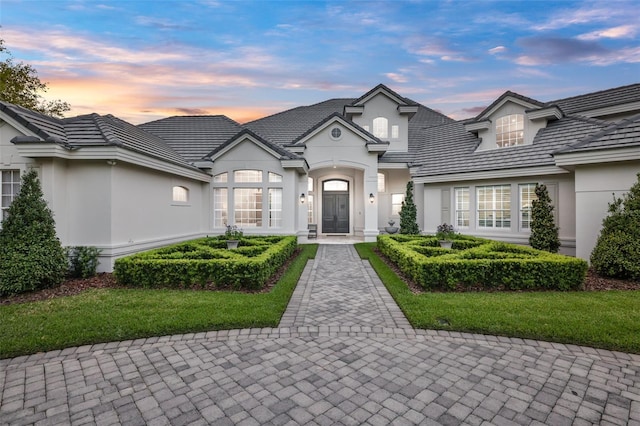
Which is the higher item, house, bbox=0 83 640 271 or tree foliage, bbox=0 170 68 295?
house, bbox=0 83 640 271

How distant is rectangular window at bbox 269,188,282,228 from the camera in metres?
14.0

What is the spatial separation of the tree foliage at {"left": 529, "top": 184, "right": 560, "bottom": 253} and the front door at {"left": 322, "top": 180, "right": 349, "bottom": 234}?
972 centimetres

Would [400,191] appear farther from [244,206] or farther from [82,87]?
[82,87]

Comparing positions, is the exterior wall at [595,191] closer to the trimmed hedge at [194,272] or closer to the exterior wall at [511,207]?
the exterior wall at [511,207]

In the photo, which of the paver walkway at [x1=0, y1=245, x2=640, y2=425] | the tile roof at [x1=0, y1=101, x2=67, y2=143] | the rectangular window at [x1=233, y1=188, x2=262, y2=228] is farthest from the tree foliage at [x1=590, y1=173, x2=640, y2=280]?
the tile roof at [x1=0, y1=101, x2=67, y2=143]

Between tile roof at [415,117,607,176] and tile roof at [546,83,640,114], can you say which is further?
tile roof at [546,83,640,114]

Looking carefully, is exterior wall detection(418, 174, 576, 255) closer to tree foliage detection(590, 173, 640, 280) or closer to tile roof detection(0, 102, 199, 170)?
tree foliage detection(590, 173, 640, 280)

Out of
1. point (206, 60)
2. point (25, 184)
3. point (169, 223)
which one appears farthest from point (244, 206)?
point (25, 184)

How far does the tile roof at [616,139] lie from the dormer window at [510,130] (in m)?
4.01

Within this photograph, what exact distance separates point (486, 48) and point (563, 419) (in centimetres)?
1491

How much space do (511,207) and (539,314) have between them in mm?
8372

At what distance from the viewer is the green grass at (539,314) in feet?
14.8

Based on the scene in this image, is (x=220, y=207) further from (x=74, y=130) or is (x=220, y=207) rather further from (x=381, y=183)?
(x=381, y=183)

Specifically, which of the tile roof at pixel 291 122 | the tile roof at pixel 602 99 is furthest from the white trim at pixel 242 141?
the tile roof at pixel 602 99
